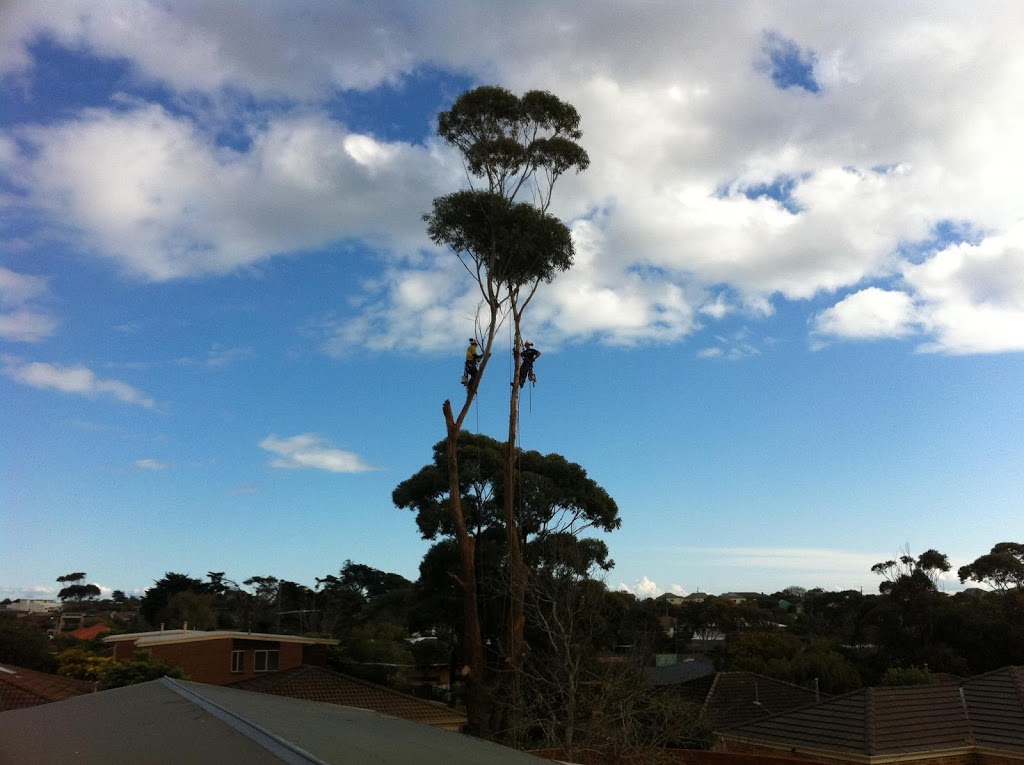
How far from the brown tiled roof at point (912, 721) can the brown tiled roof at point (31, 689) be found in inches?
648

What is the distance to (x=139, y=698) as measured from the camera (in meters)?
8.00

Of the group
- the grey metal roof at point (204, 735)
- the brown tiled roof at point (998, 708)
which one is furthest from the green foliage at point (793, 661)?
the grey metal roof at point (204, 735)

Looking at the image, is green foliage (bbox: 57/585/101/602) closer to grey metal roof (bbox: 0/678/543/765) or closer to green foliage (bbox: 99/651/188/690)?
green foliage (bbox: 99/651/188/690)

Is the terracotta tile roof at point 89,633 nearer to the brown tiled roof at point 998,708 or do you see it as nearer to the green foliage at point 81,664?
the green foliage at point 81,664

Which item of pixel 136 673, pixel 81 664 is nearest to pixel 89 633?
pixel 81 664

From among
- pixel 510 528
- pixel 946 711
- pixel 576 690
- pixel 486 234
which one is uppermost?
pixel 486 234

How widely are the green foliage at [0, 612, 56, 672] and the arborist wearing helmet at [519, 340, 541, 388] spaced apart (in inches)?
921

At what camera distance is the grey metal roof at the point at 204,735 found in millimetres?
5281

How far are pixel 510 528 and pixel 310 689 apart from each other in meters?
9.90

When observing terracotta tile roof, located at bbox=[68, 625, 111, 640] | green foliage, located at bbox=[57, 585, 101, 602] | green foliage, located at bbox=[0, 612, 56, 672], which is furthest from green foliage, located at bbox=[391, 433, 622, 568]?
green foliage, located at bbox=[57, 585, 101, 602]

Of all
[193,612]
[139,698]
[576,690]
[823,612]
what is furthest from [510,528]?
[823,612]

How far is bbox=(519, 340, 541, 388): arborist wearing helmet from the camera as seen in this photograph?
19625mm

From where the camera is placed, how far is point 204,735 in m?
5.65

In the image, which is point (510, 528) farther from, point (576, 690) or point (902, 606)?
point (902, 606)
